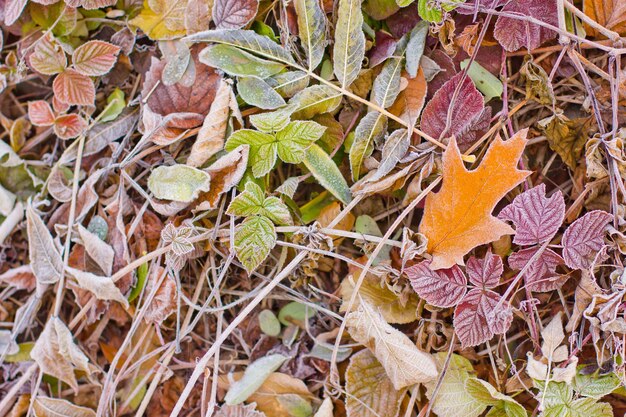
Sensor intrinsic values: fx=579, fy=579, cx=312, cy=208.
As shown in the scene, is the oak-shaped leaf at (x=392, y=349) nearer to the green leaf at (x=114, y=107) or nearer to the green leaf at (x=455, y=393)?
the green leaf at (x=455, y=393)

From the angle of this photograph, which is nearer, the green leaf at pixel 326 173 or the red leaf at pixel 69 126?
the green leaf at pixel 326 173

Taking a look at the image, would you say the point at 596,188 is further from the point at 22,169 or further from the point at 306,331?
the point at 22,169

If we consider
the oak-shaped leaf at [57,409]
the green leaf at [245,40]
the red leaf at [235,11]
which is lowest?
the oak-shaped leaf at [57,409]

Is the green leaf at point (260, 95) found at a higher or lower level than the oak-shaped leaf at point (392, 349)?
higher

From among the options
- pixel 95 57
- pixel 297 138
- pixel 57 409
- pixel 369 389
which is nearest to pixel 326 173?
pixel 297 138

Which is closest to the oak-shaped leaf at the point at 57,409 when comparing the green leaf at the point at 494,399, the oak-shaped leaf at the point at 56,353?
the oak-shaped leaf at the point at 56,353

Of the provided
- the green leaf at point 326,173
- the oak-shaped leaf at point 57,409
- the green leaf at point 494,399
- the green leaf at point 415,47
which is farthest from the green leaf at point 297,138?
the oak-shaped leaf at point 57,409
